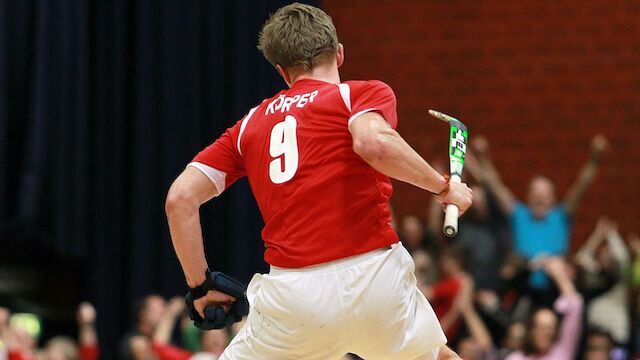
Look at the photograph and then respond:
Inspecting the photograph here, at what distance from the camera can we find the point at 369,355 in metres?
4.21

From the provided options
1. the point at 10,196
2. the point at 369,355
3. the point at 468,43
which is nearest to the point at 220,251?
the point at 10,196

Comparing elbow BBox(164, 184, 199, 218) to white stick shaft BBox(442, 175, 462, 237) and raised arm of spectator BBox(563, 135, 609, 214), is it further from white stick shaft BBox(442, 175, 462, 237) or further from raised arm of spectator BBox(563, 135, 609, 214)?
raised arm of spectator BBox(563, 135, 609, 214)

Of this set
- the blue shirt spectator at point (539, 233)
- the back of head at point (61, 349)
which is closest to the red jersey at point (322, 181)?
the back of head at point (61, 349)

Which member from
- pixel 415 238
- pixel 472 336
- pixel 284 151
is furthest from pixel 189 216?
pixel 415 238

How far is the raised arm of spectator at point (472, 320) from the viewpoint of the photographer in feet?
29.8

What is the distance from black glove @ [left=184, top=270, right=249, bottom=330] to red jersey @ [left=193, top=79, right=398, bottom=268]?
0.31m

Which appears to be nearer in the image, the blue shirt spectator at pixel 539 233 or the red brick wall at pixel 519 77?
the blue shirt spectator at pixel 539 233

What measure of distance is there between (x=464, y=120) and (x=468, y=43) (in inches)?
31.5

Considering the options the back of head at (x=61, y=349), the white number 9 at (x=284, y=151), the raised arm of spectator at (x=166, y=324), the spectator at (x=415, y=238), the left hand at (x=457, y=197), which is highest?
the white number 9 at (x=284, y=151)

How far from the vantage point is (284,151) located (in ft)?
13.6

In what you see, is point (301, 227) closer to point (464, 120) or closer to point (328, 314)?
point (328, 314)

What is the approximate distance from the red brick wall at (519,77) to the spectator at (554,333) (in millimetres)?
3079

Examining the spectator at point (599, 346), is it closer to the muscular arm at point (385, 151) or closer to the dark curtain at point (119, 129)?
the dark curtain at point (119, 129)

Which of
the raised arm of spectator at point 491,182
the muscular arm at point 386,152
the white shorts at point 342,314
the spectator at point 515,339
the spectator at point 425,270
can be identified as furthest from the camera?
the raised arm of spectator at point 491,182
